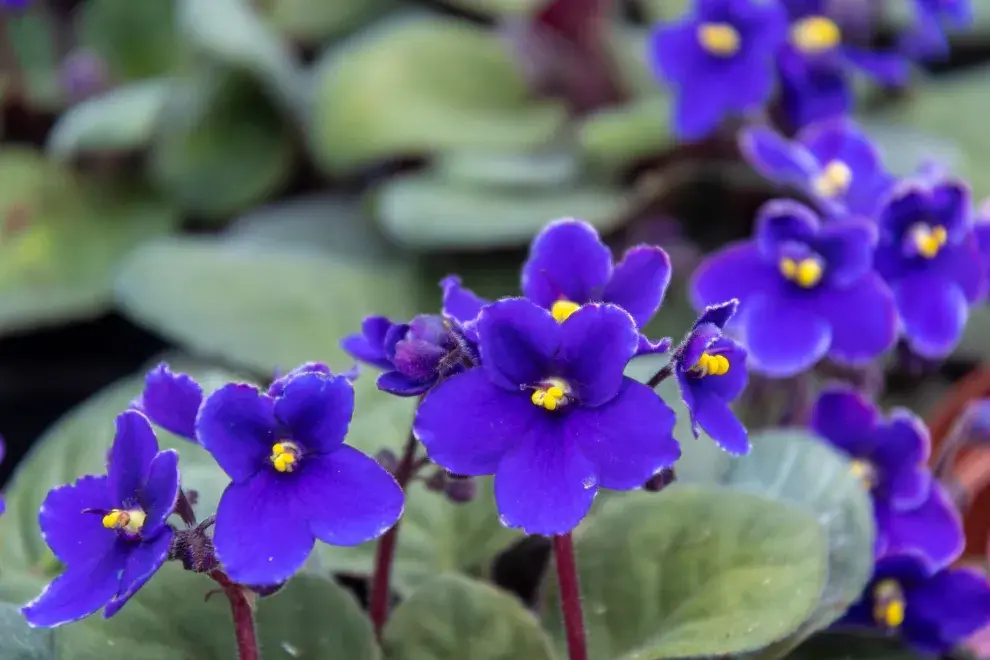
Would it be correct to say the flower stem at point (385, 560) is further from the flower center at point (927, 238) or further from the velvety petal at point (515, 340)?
the flower center at point (927, 238)

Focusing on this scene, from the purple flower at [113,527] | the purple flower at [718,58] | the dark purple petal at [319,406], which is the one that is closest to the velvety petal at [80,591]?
the purple flower at [113,527]

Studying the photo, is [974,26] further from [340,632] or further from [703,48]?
[340,632]

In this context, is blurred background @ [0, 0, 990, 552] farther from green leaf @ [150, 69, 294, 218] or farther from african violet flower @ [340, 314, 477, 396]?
african violet flower @ [340, 314, 477, 396]

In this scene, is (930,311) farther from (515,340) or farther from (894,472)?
(515,340)

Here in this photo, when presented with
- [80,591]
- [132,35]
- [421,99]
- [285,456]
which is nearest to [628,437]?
[285,456]

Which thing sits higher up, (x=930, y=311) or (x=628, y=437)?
(x=628, y=437)

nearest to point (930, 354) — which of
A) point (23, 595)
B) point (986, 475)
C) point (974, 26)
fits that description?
point (986, 475)
